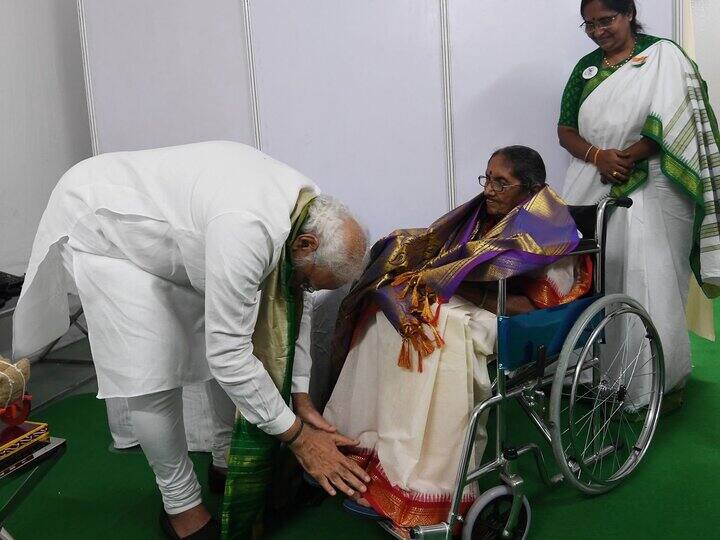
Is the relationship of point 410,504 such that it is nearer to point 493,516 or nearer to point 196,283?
point 493,516

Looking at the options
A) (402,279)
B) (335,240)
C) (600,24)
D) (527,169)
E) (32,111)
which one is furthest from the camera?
(32,111)

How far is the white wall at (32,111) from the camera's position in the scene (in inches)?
118

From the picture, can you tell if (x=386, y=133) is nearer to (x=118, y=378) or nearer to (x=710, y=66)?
(x=118, y=378)

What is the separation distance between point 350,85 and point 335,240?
1.38 m

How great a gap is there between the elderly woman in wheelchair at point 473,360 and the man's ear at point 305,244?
37 cm

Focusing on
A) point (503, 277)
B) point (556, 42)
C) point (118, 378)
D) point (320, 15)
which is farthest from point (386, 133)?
point (118, 378)

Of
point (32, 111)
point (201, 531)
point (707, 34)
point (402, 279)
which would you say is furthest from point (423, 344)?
point (707, 34)

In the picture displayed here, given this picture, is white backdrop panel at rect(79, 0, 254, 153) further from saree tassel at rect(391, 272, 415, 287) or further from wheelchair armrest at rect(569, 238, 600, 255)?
wheelchair armrest at rect(569, 238, 600, 255)

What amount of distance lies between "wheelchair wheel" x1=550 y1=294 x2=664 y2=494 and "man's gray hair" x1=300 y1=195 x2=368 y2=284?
560 millimetres

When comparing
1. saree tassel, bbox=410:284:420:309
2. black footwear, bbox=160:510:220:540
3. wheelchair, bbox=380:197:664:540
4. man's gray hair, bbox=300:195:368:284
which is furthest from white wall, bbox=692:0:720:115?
black footwear, bbox=160:510:220:540

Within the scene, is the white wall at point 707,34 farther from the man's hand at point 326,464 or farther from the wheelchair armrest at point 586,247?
the man's hand at point 326,464

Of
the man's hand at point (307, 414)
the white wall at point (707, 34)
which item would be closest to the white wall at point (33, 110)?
the man's hand at point (307, 414)

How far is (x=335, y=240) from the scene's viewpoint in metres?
1.37

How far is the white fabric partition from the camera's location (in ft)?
7.73
